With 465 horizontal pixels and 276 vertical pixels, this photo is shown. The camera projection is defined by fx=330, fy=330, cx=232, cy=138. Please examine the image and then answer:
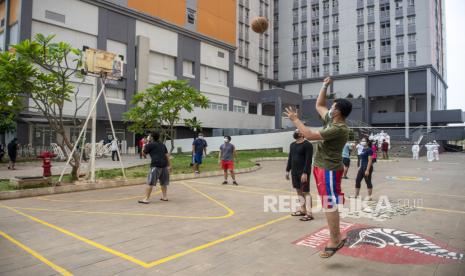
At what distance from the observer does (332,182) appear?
14.8 ft

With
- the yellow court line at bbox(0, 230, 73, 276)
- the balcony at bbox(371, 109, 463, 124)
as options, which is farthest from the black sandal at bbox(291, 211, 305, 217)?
the balcony at bbox(371, 109, 463, 124)

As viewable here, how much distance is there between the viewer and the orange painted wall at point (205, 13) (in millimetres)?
35000

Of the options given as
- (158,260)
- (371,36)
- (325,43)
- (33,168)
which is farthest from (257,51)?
(158,260)

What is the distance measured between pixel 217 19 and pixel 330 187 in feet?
138

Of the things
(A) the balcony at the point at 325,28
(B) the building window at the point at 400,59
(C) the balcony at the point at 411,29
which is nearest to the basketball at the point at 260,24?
(B) the building window at the point at 400,59

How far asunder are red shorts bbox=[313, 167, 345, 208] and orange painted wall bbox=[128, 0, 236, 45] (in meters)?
33.7

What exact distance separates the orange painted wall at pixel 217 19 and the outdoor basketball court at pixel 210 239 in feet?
117

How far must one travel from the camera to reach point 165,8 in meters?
36.4

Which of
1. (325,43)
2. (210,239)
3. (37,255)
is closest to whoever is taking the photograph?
(37,255)

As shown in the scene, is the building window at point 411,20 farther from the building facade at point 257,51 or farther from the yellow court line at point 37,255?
the yellow court line at point 37,255

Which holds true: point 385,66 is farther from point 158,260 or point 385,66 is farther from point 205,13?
point 158,260

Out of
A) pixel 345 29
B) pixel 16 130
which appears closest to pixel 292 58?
pixel 345 29

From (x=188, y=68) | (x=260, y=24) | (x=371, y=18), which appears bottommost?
(x=260, y=24)

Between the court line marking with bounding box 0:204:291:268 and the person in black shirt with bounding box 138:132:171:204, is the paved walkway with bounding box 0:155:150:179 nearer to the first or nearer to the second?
the person in black shirt with bounding box 138:132:171:204
